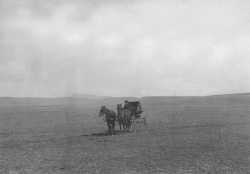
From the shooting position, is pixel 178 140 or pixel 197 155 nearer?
pixel 197 155

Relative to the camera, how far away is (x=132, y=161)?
18781 mm

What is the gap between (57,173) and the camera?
653 inches

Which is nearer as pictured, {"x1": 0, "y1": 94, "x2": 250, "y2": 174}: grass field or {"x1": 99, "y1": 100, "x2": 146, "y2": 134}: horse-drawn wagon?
{"x1": 0, "y1": 94, "x2": 250, "y2": 174}: grass field

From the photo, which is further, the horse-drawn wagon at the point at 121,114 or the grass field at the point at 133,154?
the horse-drawn wagon at the point at 121,114

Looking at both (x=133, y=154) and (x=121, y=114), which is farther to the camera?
(x=121, y=114)

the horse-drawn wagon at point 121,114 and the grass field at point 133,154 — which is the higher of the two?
the horse-drawn wagon at point 121,114

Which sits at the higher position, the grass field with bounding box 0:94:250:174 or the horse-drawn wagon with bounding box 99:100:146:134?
the horse-drawn wagon with bounding box 99:100:146:134

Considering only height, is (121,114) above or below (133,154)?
above

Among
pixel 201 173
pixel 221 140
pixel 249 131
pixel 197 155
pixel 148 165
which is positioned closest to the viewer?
pixel 201 173

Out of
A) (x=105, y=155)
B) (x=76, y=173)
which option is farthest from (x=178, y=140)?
(x=76, y=173)

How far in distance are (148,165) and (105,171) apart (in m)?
2.19

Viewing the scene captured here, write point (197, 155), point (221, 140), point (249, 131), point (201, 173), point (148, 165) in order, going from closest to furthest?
point (201, 173)
point (148, 165)
point (197, 155)
point (221, 140)
point (249, 131)

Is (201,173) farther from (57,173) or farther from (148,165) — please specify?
(57,173)

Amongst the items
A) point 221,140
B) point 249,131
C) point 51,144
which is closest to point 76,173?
point 51,144
